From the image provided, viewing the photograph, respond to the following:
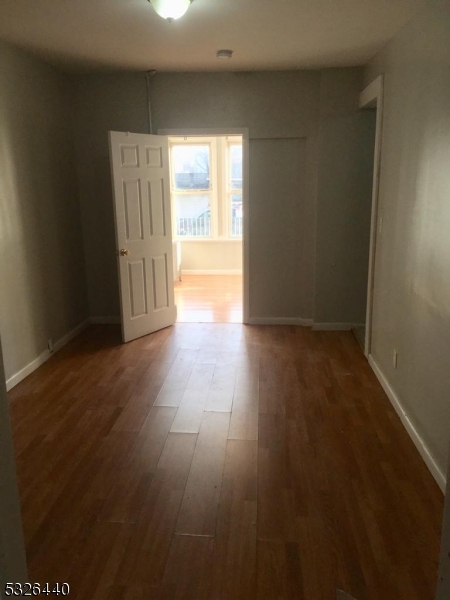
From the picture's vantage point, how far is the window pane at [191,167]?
8070 millimetres

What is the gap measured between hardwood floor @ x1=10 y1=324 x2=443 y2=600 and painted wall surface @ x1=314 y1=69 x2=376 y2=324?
41.2 inches

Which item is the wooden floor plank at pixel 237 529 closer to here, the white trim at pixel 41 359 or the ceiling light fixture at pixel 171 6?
the white trim at pixel 41 359

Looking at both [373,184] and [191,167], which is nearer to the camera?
[373,184]

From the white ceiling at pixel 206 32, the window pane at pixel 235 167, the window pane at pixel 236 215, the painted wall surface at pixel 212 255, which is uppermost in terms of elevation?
the white ceiling at pixel 206 32

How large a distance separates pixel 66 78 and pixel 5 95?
1303 millimetres

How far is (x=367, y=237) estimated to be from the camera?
4863mm

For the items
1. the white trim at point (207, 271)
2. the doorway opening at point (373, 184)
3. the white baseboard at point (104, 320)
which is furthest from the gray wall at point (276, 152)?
the white trim at point (207, 271)

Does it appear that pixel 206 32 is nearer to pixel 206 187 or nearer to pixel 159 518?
pixel 159 518

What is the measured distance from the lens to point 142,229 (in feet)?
15.7

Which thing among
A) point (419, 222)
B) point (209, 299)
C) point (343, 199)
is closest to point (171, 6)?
point (419, 222)

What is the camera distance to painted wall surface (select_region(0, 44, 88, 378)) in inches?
146

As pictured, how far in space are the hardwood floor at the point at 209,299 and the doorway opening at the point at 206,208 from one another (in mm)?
50

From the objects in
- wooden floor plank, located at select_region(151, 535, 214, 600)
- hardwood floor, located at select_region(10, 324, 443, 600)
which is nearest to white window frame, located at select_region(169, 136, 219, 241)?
hardwood floor, located at select_region(10, 324, 443, 600)

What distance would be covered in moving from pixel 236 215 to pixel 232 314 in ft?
9.91
